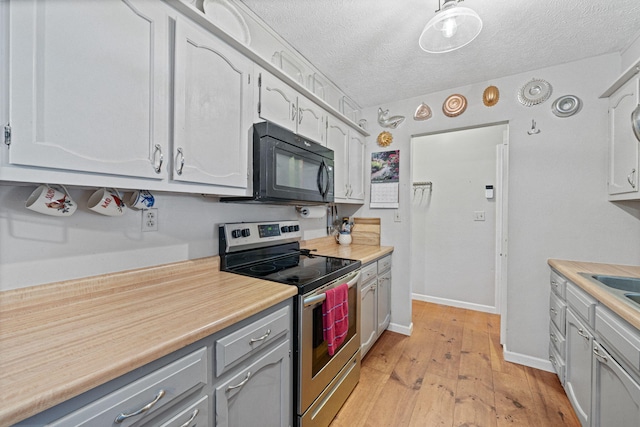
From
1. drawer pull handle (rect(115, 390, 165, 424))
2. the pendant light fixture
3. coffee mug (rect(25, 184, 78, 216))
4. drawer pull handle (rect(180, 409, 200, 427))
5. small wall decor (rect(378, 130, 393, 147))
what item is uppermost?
the pendant light fixture

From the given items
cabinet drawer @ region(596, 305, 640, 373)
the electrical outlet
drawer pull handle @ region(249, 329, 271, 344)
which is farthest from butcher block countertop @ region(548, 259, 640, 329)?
the electrical outlet

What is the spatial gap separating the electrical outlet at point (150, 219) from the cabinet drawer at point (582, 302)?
7.27 feet

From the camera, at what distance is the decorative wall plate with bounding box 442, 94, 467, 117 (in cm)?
235

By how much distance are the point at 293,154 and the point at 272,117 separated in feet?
0.82

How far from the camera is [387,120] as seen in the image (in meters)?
2.73

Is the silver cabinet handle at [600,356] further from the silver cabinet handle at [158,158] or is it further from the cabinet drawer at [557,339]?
the silver cabinet handle at [158,158]

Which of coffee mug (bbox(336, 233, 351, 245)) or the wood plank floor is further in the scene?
coffee mug (bbox(336, 233, 351, 245))

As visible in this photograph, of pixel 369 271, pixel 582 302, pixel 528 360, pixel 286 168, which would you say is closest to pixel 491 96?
pixel 582 302

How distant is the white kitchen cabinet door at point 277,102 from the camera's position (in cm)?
148

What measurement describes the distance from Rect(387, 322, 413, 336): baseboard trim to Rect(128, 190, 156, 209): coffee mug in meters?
2.49

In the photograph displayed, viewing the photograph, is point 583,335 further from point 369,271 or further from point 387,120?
point 387,120

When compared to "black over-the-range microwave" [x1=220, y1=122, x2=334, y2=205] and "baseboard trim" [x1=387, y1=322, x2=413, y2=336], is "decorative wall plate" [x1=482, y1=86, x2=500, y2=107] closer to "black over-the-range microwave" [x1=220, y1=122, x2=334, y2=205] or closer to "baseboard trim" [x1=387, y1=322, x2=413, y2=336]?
"black over-the-range microwave" [x1=220, y1=122, x2=334, y2=205]

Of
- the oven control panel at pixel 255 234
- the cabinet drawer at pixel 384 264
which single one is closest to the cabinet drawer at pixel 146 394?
the oven control panel at pixel 255 234

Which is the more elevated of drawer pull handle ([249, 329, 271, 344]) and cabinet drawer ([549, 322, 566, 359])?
drawer pull handle ([249, 329, 271, 344])
